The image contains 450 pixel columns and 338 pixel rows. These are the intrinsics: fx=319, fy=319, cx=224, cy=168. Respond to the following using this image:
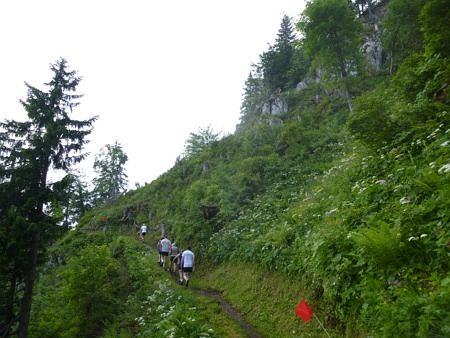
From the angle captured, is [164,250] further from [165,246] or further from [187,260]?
[187,260]

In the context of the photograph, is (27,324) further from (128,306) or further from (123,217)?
(123,217)

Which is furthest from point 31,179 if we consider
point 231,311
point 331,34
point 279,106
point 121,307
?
point 279,106

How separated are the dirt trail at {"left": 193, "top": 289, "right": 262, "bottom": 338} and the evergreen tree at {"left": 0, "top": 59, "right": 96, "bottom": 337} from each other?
7246 mm

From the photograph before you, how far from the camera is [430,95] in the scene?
1041cm

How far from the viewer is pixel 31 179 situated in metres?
14.3

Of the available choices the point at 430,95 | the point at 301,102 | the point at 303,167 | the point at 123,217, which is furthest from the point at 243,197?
the point at 123,217

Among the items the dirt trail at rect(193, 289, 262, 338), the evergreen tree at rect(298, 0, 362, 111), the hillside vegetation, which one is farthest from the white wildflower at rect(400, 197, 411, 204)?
the evergreen tree at rect(298, 0, 362, 111)

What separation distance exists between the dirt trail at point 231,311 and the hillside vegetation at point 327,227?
11.1 inches

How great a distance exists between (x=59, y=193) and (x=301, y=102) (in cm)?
2842

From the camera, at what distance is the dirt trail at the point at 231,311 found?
937cm

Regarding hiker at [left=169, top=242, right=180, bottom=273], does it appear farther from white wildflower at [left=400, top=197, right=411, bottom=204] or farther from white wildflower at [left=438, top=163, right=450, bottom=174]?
white wildflower at [left=438, top=163, right=450, bottom=174]

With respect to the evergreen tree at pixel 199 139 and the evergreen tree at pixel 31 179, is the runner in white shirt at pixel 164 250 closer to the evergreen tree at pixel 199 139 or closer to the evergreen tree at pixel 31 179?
the evergreen tree at pixel 31 179

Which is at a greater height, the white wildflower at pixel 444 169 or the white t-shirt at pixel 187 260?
the white wildflower at pixel 444 169

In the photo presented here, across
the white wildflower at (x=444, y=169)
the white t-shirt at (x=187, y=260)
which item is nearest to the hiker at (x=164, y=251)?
the white t-shirt at (x=187, y=260)
